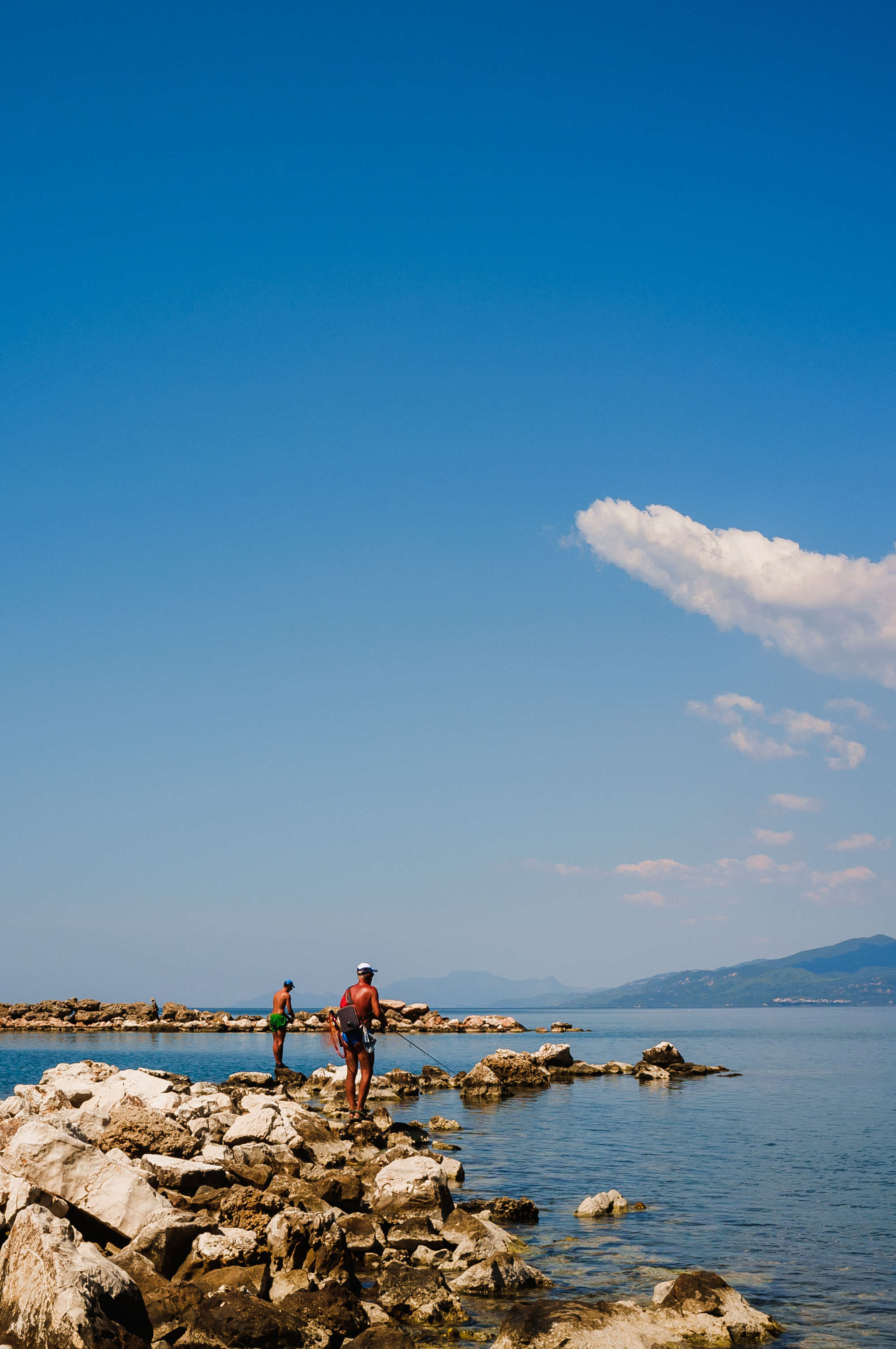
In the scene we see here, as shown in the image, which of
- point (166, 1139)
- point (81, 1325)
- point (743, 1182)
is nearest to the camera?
point (81, 1325)

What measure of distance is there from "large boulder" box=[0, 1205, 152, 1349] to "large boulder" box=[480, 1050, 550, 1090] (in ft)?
106

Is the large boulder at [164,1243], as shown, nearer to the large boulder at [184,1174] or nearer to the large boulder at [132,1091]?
the large boulder at [184,1174]

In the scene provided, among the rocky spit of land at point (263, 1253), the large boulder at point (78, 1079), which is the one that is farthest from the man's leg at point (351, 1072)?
the large boulder at point (78, 1079)

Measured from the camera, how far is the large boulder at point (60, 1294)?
8.97m

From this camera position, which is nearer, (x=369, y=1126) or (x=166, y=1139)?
(x=166, y=1139)

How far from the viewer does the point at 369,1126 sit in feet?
70.4

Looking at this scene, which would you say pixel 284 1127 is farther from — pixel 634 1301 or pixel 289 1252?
pixel 634 1301

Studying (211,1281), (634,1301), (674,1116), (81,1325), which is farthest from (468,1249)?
(674,1116)

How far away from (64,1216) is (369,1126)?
10.9 m

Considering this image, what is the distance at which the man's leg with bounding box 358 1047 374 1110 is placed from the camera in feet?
74.3

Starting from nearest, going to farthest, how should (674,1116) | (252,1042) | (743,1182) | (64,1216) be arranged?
(64,1216)
(743,1182)
(674,1116)
(252,1042)

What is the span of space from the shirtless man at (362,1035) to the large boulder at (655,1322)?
10.3 meters

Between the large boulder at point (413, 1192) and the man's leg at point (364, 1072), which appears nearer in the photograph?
the large boulder at point (413, 1192)

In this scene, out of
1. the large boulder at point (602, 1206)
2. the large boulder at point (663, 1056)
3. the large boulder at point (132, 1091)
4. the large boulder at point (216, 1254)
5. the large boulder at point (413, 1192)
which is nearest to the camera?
the large boulder at point (216, 1254)
